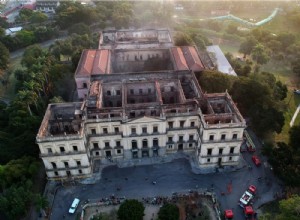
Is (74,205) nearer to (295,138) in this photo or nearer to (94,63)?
(94,63)

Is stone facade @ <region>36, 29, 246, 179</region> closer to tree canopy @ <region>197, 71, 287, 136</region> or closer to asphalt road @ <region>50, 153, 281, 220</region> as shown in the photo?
asphalt road @ <region>50, 153, 281, 220</region>

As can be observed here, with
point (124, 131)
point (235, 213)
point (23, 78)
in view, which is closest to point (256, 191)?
point (235, 213)

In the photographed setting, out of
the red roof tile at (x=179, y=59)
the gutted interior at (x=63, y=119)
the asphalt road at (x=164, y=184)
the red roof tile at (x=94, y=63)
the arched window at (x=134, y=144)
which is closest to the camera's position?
the asphalt road at (x=164, y=184)

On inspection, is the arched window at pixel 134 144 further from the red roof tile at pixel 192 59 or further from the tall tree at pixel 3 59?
the tall tree at pixel 3 59

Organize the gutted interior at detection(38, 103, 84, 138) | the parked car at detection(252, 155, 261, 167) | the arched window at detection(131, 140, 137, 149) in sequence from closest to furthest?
the gutted interior at detection(38, 103, 84, 138), the arched window at detection(131, 140, 137, 149), the parked car at detection(252, 155, 261, 167)

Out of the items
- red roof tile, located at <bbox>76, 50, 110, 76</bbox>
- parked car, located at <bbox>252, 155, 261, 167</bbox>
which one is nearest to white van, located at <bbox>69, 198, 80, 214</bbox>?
red roof tile, located at <bbox>76, 50, 110, 76</bbox>

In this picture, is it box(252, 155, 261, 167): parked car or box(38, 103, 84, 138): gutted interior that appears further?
box(252, 155, 261, 167): parked car

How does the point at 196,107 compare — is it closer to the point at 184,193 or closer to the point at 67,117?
the point at 184,193

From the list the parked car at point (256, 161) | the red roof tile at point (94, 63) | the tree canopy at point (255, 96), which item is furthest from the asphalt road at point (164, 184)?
the red roof tile at point (94, 63)

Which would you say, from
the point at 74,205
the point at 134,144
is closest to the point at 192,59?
the point at 134,144
